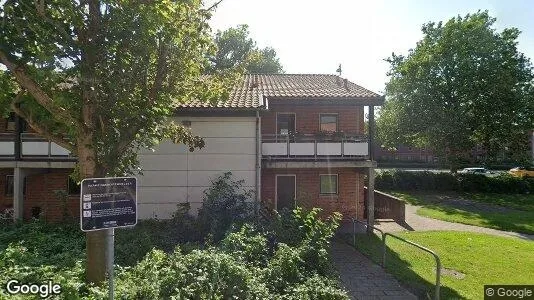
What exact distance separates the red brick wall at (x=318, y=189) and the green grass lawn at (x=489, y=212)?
5.71 meters

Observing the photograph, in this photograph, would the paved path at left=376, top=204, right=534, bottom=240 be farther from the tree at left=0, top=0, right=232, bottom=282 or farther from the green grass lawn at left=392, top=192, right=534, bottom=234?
the tree at left=0, top=0, right=232, bottom=282

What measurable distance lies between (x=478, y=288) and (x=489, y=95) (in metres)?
23.4

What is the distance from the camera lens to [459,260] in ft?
34.2

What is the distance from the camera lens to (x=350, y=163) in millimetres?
13125

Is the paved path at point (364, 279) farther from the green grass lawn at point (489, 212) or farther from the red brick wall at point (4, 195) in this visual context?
the red brick wall at point (4, 195)

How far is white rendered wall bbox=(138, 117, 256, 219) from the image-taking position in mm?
12805

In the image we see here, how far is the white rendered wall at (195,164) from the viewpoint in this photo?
42.0 ft

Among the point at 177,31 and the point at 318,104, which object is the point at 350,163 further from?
the point at 177,31

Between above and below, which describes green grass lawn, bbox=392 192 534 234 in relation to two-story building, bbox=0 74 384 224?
below

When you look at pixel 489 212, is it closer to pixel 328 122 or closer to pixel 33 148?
pixel 328 122

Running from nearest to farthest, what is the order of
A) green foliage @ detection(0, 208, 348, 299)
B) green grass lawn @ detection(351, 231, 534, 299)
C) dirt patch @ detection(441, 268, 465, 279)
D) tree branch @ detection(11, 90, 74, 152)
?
green foliage @ detection(0, 208, 348, 299)
tree branch @ detection(11, 90, 74, 152)
green grass lawn @ detection(351, 231, 534, 299)
dirt patch @ detection(441, 268, 465, 279)

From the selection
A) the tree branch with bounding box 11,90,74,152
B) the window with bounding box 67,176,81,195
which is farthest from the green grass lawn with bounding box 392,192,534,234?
the tree branch with bounding box 11,90,74,152

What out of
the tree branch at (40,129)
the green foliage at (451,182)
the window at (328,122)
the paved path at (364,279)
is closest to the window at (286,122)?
the window at (328,122)

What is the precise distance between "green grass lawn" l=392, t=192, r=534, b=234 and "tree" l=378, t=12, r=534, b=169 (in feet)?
14.9
